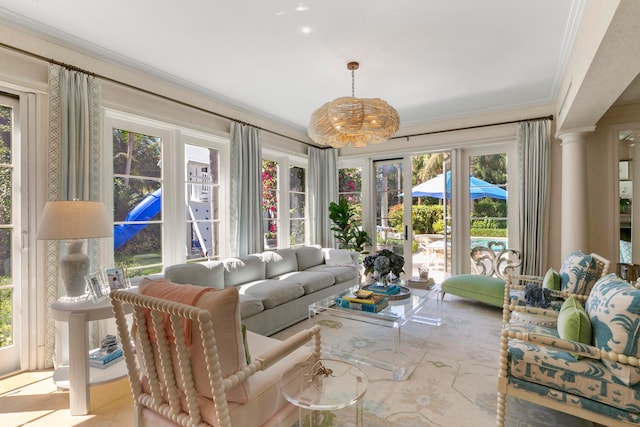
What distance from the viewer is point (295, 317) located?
3580 millimetres

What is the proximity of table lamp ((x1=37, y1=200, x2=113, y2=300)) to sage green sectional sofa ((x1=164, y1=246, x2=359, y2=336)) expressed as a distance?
0.79m

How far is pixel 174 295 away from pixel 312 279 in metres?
2.68

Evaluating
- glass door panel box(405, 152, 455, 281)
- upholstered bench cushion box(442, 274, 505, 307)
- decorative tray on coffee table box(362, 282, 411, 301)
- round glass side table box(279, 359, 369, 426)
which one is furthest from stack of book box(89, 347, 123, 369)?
glass door panel box(405, 152, 455, 281)

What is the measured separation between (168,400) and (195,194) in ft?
9.48

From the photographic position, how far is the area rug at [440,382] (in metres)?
1.94

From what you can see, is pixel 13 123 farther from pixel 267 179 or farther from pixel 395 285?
pixel 395 285

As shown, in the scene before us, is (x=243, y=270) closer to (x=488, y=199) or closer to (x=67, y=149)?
(x=67, y=149)

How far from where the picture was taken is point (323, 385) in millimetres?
1470

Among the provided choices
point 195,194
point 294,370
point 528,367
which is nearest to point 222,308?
point 294,370

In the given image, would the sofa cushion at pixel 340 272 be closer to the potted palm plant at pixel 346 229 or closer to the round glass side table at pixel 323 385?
the potted palm plant at pixel 346 229

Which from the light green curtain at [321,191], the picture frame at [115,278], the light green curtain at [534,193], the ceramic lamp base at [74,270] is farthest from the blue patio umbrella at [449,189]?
the ceramic lamp base at [74,270]

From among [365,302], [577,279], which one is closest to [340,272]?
[365,302]

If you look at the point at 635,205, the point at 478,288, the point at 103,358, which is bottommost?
the point at 103,358

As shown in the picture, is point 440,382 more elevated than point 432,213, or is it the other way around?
point 432,213
